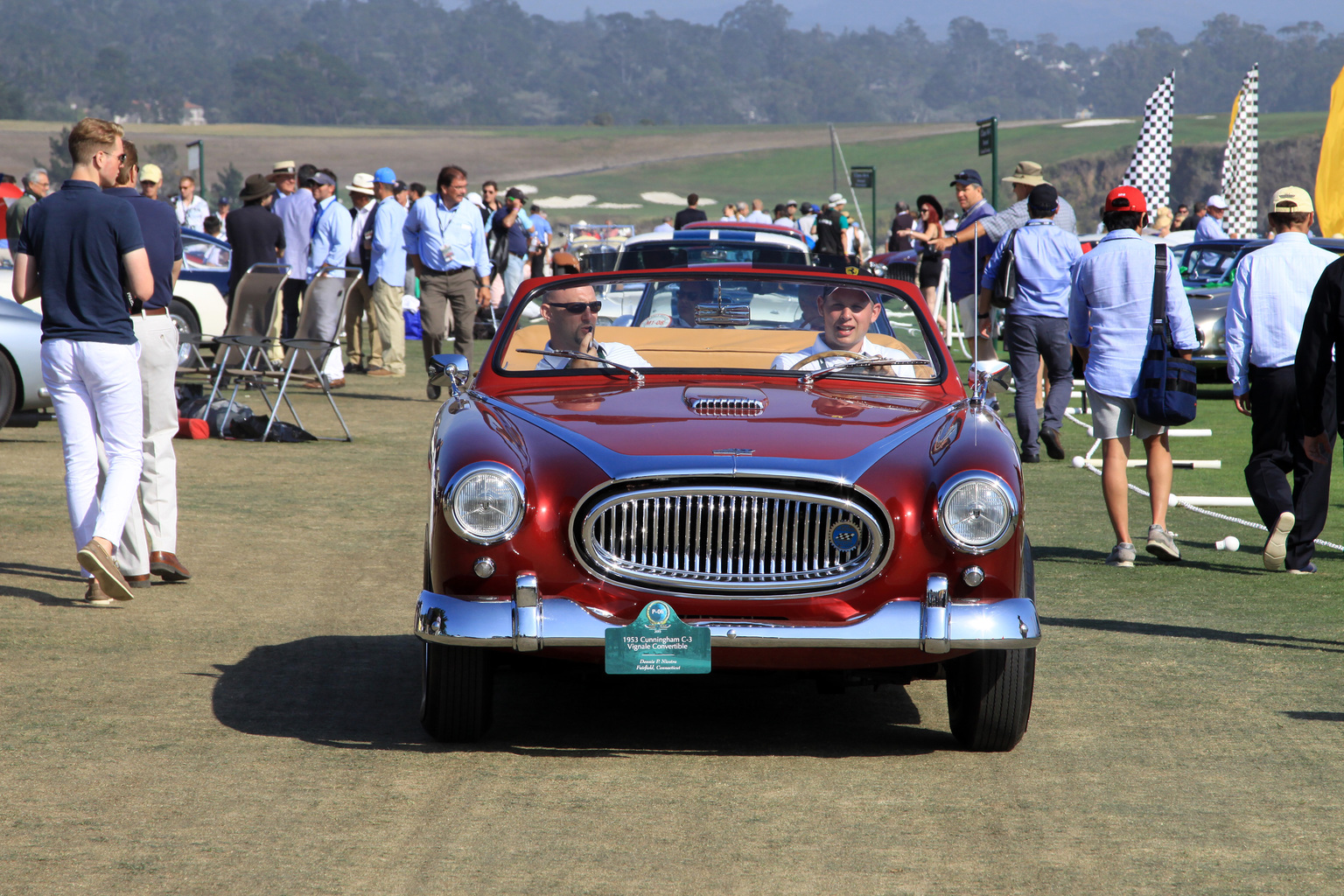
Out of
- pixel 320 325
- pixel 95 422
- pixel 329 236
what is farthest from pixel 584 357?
pixel 329 236

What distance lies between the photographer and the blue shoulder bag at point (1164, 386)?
800 centimetres

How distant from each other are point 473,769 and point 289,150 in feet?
357

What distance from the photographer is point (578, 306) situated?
621 centimetres

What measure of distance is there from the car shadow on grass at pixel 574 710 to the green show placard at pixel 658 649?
0.70ft

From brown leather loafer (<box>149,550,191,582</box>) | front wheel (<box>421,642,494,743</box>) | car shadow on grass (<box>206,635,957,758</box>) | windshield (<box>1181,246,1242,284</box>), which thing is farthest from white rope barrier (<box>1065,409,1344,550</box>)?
windshield (<box>1181,246,1242,284</box>)

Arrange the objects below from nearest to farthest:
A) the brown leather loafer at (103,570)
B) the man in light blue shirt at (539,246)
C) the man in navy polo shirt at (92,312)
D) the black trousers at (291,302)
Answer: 1. the brown leather loafer at (103,570)
2. the man in navy polo shirt at (92,312)
3. the black trousers at (291,302)
4. the man in light blue shirt at (539,246)

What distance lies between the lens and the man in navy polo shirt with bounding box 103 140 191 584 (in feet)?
23.7

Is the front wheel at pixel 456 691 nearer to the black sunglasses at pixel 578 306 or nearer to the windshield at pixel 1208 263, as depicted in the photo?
the black sunglasses at pixel 578 306

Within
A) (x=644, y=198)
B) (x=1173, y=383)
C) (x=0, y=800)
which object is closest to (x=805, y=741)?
(x=0, y=800)

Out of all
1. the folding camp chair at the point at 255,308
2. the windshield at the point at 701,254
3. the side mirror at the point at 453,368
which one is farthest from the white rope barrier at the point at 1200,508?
the folding camp chair at the point at 255,308

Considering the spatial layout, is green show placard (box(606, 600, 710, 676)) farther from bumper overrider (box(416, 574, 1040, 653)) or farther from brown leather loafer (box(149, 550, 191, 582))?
brown leather loafer (box(149, 550, 191, 582))

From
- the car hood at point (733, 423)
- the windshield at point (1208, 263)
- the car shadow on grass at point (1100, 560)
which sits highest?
the windshield at point (1208, 263)

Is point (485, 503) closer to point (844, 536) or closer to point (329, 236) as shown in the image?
point (844, 536)

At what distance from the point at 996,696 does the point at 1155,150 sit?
26.2 meters
